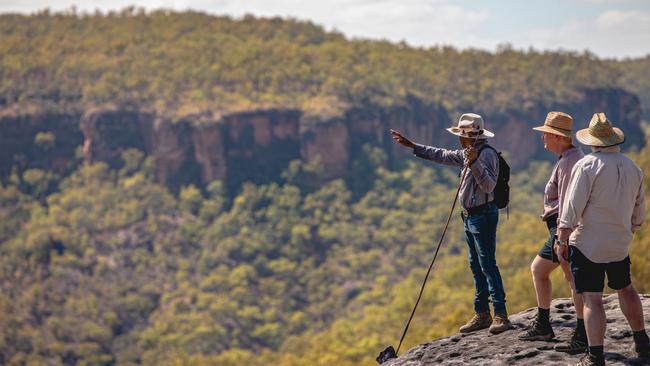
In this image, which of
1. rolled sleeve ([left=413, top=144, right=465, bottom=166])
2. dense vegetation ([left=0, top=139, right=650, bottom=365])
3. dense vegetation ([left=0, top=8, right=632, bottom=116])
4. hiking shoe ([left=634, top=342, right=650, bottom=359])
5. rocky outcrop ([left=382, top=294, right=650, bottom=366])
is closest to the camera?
hiking shoe ([left=634, top=342, right=650, bottom=359])

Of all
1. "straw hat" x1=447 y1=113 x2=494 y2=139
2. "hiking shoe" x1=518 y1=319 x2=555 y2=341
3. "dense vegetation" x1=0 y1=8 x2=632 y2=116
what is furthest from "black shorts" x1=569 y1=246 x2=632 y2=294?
"dense vegetation" x1=0 y1=8 x2=632 y2=116

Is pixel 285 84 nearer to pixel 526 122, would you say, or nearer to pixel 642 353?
pixel 526 122

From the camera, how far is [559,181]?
10016 millimetres

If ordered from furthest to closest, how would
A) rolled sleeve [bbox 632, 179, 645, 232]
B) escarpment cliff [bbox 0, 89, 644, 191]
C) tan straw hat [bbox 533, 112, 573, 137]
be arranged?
1. escarpment cliff [bbox 0, 89, 644, 191]
2. tan straw hat [bbox 533, 112, 573, 137]
3. rolled sleeve [bbox 632, 179, 645, 232]

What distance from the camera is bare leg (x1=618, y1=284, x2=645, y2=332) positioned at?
9.60 meters

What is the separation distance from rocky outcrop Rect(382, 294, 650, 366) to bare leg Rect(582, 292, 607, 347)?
462 mm

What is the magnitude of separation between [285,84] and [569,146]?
108 m

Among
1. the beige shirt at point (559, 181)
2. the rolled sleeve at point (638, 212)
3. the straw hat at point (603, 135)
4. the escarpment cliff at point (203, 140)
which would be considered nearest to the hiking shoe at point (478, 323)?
the beige shirt at point (559, 181)

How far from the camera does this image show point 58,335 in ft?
275

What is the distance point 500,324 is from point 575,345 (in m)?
1.20

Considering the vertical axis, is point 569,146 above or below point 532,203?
above

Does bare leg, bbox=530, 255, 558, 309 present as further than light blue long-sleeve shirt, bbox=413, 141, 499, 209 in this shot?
No

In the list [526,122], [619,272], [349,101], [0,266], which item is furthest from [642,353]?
[526,122]

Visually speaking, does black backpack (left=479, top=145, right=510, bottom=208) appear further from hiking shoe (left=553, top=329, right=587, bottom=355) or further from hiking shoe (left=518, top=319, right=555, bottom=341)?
hiking shoe (left=553, top=329, right=587, bottom=355)
